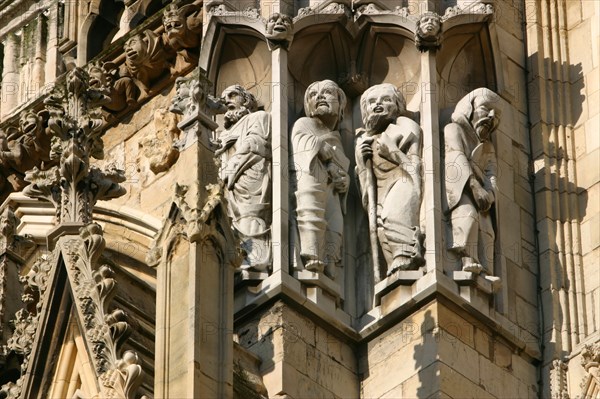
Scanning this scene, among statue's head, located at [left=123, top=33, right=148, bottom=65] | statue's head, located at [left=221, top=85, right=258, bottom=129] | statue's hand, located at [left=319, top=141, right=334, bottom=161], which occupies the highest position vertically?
statue's head, located at [left=123, top=33, right=148, bottom=65]

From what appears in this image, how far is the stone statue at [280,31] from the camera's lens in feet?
58.9

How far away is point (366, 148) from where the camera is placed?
692 inches

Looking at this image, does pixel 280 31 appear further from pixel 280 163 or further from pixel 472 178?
pixel 472 178

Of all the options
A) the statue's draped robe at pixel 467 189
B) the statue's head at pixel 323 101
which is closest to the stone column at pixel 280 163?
the statue's head at pixel 323 101

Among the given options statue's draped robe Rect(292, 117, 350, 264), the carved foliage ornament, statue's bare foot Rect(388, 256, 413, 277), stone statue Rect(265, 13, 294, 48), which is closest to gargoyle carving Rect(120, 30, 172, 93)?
stone statue Rect(265, 13, 294, 48)

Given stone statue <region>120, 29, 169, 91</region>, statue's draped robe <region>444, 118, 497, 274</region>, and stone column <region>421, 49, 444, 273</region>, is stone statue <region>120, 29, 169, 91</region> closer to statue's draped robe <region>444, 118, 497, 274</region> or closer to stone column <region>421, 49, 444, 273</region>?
stone column <region>421, 49, 444, 273</region>

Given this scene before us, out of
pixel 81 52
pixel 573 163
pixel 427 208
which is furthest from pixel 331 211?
pixel 81 52

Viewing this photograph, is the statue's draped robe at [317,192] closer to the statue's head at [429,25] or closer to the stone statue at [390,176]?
the stone statue at [390,176]

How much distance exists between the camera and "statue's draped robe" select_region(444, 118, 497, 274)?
682 inches

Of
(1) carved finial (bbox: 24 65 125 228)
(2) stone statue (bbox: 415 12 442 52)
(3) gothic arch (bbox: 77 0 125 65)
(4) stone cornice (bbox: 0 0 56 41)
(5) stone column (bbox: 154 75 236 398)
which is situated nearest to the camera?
(5) stone column (bbox: 154 75 236 398)

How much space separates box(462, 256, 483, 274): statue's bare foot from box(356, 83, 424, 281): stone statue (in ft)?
0.87

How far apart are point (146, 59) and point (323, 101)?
8.96ft

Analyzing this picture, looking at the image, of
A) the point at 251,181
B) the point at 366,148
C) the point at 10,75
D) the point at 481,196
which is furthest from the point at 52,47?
the point at 481,196

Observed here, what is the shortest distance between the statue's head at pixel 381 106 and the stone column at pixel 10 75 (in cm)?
485
